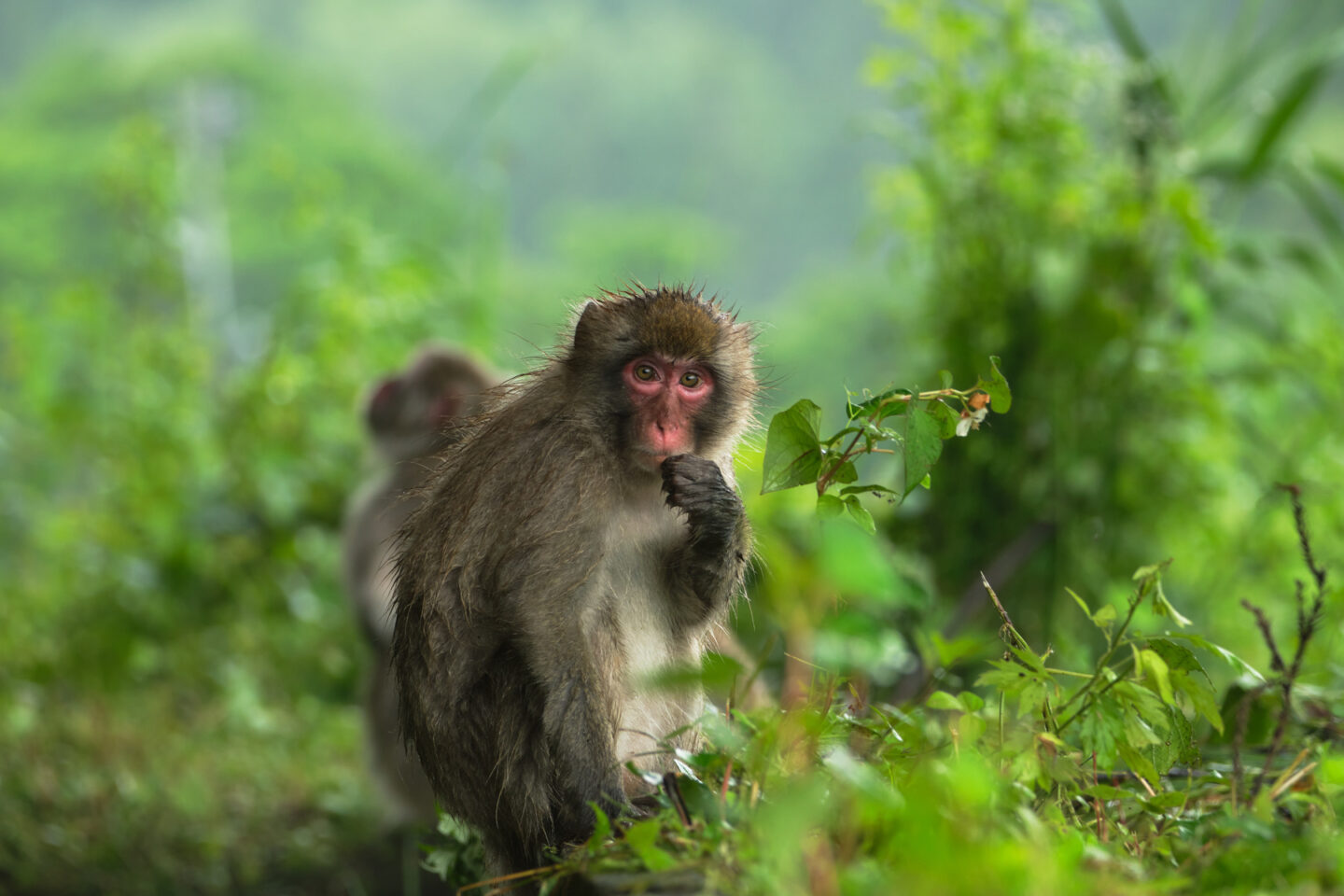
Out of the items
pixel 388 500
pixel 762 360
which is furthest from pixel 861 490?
pixel 388 500

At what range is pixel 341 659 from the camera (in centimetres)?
600

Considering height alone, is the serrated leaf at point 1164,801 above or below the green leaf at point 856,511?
below

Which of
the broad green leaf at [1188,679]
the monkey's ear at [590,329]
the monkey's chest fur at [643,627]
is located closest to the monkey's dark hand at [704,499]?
the monkey's chest fur at [643,627]

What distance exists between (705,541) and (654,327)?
0.42 metres

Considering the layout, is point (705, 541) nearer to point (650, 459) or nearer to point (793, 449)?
point (650, 459)

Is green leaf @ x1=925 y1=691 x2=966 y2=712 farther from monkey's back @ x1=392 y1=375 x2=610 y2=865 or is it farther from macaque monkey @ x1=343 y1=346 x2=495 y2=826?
macaque monkey @ x1=343 y1=346 x2=495 y2=826

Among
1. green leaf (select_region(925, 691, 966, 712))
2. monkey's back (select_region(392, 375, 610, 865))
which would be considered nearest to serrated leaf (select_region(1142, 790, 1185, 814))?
green leaf (select_region(925, 691, 966, 712))

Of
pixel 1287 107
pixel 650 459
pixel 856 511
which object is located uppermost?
pixel 1287 107

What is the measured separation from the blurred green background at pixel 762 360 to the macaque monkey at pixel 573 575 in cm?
27

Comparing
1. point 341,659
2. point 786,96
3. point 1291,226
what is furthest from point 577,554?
point 786,96

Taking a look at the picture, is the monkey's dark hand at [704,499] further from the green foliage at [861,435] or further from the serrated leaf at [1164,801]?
the serrated leaf at [1164,801]

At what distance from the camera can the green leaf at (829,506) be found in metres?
1.83

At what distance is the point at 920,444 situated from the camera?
1.80m

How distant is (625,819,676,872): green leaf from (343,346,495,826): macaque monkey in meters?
3.18
